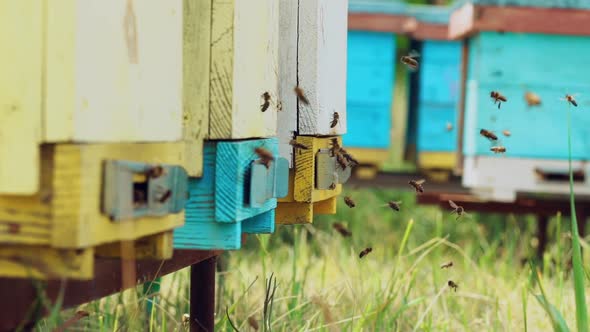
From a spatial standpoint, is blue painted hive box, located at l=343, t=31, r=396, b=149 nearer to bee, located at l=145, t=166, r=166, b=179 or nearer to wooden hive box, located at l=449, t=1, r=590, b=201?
wooden hive box, located at l=449, t=1, r=590, b=201

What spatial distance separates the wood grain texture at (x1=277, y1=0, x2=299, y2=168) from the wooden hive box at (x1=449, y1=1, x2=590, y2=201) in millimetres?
2433

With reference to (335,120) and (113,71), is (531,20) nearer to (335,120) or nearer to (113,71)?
(335,120)

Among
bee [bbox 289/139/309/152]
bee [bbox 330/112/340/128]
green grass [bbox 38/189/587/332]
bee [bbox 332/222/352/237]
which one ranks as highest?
bee [bbox 330/112/340/128]

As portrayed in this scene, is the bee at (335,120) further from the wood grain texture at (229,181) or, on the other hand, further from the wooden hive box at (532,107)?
the wooden hive box at (532,107)

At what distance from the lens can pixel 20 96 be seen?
158cm

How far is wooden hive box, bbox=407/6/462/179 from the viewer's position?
21.5ft

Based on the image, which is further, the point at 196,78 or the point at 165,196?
the point at 196,78

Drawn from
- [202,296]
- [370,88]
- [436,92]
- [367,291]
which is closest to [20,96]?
[202,296]

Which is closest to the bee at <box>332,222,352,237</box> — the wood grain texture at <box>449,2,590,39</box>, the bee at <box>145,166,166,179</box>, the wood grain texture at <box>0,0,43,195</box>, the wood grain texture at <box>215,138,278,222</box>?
the wood grain texture at <box>215,138,278,222</box>

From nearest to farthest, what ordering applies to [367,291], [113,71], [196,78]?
[113,71], [196,78], [367,291]

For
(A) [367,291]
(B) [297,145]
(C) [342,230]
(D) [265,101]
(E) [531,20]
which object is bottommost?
(A) [367,291]

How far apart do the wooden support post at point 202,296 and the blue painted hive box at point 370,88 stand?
11.3 feet

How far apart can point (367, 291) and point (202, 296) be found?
2.65 feet

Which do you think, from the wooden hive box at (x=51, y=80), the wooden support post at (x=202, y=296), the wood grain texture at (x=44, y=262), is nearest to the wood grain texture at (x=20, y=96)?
the wooden hive box at (x=51, y=80)
